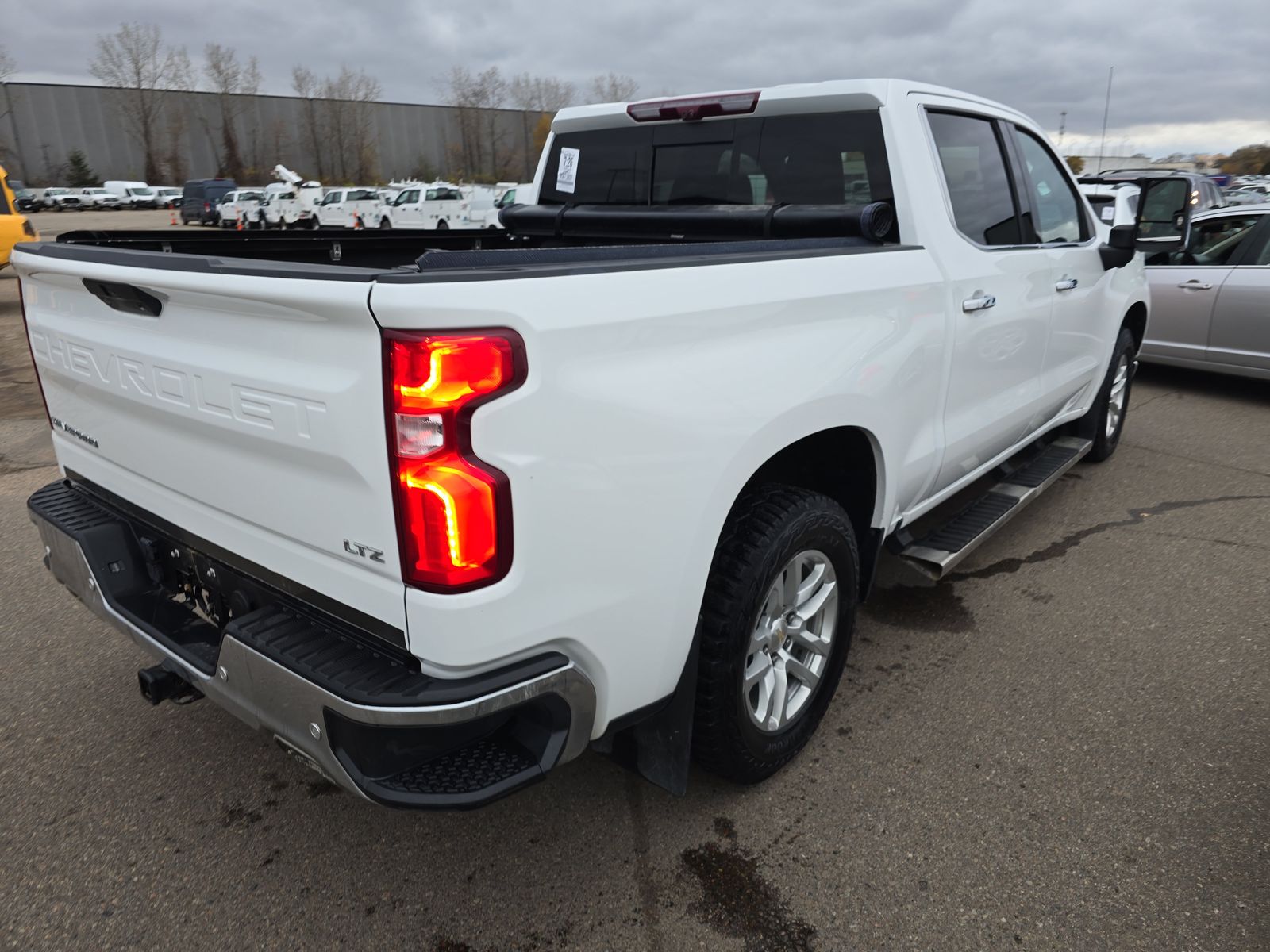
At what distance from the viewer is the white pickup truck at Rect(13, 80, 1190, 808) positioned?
1.64 meters

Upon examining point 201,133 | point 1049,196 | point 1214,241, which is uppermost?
point 201,133

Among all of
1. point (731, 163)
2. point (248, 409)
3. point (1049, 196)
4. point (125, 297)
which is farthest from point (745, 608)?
point (1049, 196)

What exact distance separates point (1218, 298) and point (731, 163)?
5.72m

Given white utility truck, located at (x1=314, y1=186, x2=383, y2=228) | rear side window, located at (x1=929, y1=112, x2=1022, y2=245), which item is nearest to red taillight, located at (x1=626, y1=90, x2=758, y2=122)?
rear side window, located at (x1=929, y1=112, x2=1022, y2=245)

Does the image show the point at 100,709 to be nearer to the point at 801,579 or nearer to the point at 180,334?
the point at 180,334

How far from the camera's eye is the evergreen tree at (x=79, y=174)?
63.5 m

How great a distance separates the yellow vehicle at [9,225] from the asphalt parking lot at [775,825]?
35.2 ft

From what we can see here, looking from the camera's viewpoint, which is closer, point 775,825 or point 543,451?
point 543,451

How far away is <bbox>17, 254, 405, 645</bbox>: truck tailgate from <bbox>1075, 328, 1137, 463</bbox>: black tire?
15.4 feet

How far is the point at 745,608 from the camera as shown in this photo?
2.23m

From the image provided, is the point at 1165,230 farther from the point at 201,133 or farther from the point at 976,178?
the point at 201,133

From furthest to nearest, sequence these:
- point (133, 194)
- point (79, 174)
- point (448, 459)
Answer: point (79, 174)
point (133, 194)
point (448, 459)

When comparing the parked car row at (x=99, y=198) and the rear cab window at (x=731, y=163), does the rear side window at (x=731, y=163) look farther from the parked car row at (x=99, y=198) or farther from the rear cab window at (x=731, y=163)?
the parked car row at (x=99, y=198)

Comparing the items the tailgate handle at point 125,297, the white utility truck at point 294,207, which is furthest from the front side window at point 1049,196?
the white utility truck at point 294,207
